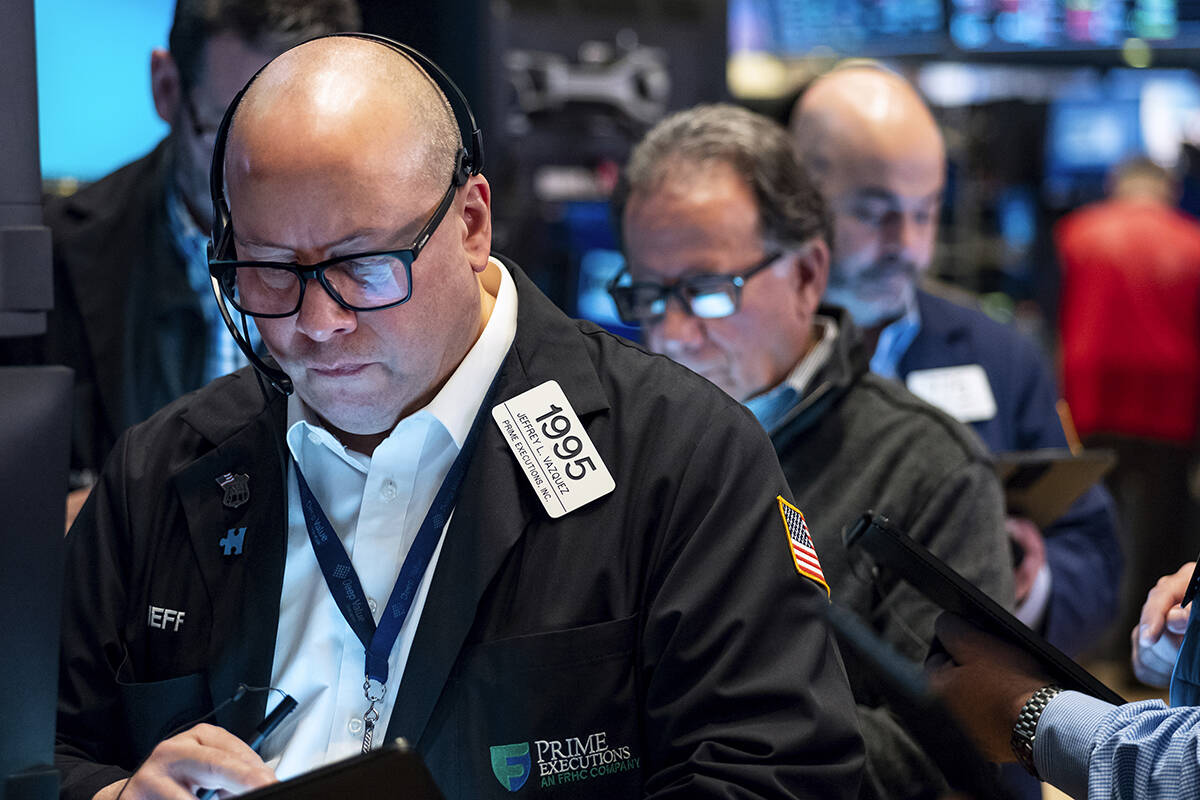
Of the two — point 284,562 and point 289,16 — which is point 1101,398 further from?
point 284,562

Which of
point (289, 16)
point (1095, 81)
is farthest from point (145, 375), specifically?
point (1095, 81)

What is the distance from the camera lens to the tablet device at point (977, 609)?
1.59 m

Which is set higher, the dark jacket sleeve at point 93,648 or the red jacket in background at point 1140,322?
the dark jacket sleeve at point 93,648

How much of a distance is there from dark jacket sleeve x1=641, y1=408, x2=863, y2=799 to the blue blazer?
1.34m

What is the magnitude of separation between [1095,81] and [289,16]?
7074 millimetres

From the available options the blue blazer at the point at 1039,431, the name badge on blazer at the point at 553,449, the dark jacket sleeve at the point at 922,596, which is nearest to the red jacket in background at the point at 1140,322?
the blue blazer at the point at 1039,431

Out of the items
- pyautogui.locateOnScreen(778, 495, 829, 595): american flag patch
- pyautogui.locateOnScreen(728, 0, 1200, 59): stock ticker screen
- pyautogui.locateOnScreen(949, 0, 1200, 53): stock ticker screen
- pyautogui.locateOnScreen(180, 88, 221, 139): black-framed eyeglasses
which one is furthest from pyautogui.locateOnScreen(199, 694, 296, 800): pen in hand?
pyautogui.locateOnScreen(949, 0, 1200, 53): stock ticker screen

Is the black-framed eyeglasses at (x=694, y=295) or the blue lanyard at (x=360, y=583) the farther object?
the black-framed eyeglasses at (x=694, y=295)

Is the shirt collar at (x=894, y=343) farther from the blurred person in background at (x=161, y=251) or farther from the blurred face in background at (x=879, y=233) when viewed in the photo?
the blurred person in background at (x=161, y=251)

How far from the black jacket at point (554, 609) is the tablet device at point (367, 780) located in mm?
373

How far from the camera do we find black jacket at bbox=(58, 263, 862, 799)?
4.80 feet

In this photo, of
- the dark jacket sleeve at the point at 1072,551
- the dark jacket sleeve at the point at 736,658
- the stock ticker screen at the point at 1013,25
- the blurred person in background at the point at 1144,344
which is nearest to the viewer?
the dark jacket sleeve at the point at 736,658

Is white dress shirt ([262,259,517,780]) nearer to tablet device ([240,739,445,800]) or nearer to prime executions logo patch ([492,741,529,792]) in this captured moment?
prime executions logo patch ([492,741,529,792])

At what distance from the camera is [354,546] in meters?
1.62
